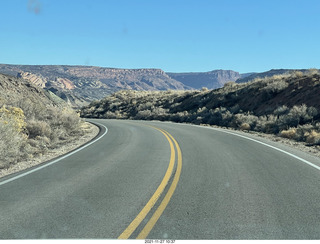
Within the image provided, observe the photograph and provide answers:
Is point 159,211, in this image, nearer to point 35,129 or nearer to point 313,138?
point 35,129

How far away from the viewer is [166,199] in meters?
6.15

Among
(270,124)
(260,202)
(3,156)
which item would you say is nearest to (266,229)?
(260,202)

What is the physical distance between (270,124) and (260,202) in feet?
56.2

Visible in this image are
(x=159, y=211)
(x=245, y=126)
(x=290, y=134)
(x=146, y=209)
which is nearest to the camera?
(x=159, y=211)

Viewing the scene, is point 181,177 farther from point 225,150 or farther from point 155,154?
point 225,150

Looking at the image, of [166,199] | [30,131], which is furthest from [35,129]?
[166,199]

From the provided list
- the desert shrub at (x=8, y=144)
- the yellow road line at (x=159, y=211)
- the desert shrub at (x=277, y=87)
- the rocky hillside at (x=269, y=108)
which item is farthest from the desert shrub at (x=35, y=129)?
the desert shrub at (x=277, y=87)

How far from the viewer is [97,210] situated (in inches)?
217

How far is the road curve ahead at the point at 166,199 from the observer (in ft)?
15.3

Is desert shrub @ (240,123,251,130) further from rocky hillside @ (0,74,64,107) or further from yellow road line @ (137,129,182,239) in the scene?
rocky hillside @ (0,74,64,107)

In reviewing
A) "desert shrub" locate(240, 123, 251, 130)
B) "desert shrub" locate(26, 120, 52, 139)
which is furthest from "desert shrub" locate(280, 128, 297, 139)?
"desert shrub" locate(26, 120, 52, 139)

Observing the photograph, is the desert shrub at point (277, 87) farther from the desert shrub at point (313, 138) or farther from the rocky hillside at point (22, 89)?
the rocky hillside at point (22, 89)

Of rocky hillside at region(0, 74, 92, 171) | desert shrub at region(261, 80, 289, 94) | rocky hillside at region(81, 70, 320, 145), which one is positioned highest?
desert shrub at region(261, 80, 289, 94)

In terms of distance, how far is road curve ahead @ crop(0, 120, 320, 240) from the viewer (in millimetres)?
4652
